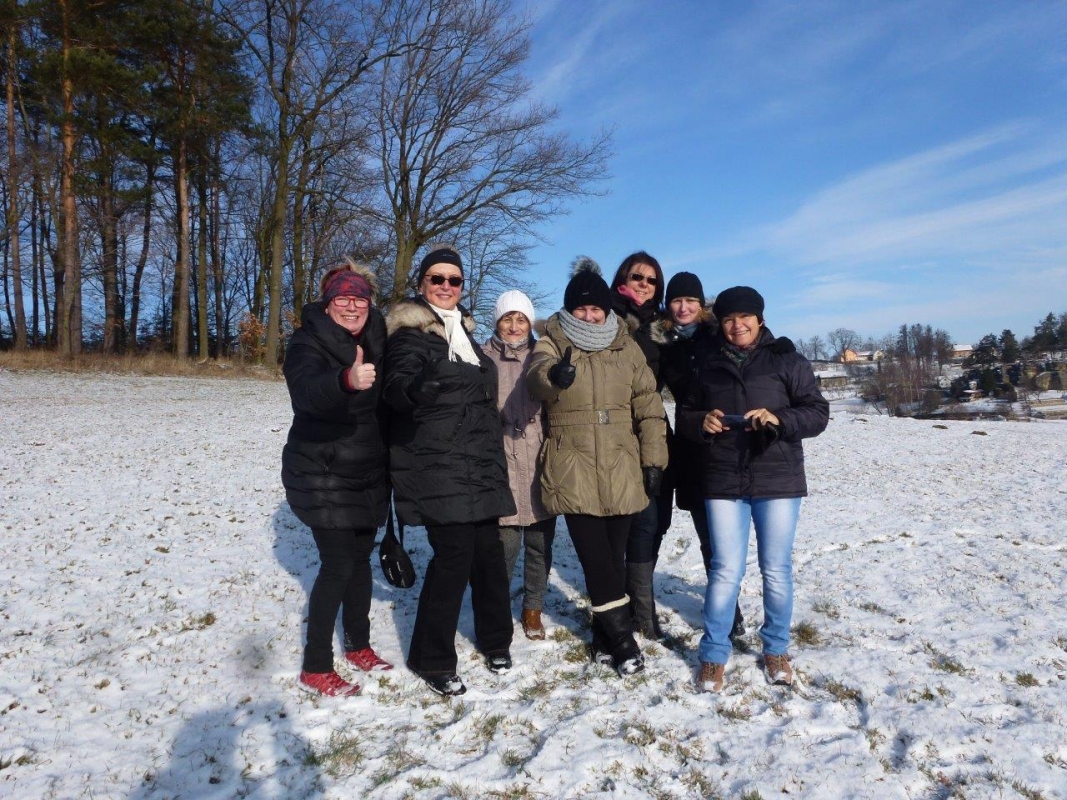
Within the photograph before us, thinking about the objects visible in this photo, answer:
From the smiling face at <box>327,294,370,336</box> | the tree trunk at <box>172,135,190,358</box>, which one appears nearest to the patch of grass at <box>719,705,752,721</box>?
the smiling face at <box>327,294,370,336</box>

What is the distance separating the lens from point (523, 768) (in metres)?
2.73

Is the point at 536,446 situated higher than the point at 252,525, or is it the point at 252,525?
the point at 536,446

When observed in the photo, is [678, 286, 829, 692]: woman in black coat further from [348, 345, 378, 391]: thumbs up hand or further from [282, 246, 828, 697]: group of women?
[348, 345, 378, 391]: thumbs up hand

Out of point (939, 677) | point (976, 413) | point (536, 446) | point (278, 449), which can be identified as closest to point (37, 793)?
point (536, 446)

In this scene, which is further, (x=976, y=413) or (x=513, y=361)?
(x=976, y=413)

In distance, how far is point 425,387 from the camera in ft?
9.99

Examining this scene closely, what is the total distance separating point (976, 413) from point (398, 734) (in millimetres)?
44951

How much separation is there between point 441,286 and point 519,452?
1.04 metres

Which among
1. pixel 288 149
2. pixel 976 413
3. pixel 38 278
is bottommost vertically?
pixel 976 413

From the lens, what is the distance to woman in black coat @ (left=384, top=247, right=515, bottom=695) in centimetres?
329

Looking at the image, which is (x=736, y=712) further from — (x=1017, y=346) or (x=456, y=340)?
(x=1017, y=346)

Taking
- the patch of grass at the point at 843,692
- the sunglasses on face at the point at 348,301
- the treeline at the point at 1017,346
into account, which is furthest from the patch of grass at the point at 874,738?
the treeline at the point at 1017,346

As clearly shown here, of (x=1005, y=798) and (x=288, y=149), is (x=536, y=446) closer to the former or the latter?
(x=1005, y=798)

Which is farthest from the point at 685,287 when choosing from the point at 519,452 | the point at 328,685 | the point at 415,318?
the point at 328,685
